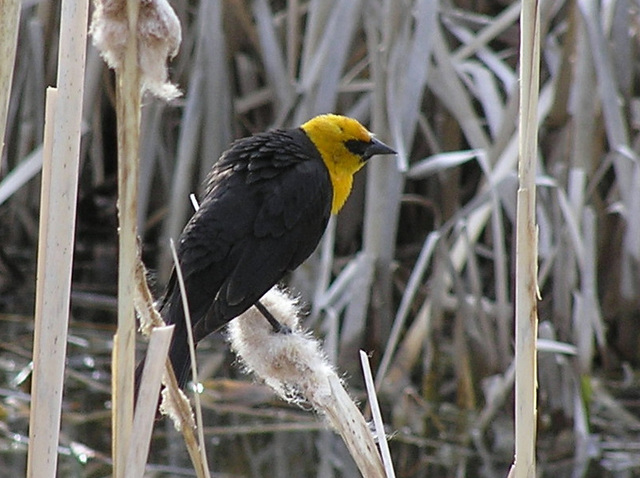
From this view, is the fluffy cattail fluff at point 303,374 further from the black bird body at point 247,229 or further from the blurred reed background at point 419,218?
the blurred reed background at point 419,218

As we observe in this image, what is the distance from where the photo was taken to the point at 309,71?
351 centimetres

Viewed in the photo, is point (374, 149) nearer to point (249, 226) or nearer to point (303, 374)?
point (249, 226)

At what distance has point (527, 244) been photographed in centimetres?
126

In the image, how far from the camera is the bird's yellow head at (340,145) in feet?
8.60

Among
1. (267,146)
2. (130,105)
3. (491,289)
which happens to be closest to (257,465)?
(491,289)

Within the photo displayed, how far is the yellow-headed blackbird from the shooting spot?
6.91ft

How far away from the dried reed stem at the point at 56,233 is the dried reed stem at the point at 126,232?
0.24 ft

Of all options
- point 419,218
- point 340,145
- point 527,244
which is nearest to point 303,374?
point 527,244

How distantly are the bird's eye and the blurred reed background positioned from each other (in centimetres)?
50

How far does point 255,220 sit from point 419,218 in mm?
1977

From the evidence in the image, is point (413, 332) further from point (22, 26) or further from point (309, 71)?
point (22, 26)

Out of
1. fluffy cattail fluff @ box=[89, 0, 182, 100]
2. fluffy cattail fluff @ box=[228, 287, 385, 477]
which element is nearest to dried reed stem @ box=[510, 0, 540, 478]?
fluffy cattail fluff @ box=[228, 287, 385, 477]

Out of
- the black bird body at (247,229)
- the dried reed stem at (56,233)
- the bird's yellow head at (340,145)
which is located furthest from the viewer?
the bird's yellow head at (340,145)

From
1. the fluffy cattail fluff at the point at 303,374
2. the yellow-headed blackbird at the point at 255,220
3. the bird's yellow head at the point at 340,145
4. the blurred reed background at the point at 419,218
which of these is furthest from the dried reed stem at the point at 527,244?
the blurred reed background at the point at 419,218
